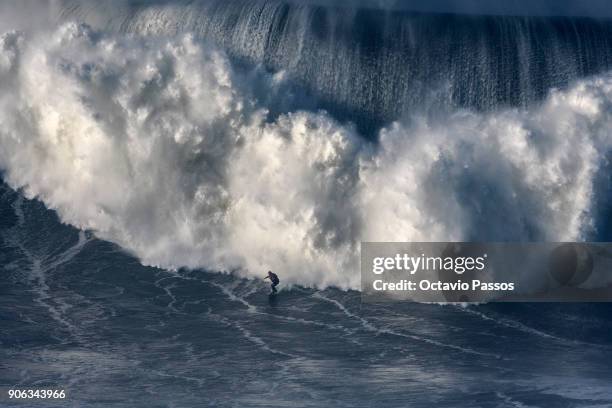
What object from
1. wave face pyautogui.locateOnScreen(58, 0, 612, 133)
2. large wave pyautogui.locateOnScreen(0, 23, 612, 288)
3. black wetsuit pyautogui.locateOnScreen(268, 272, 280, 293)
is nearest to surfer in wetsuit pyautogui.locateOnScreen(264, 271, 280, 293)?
black wetsuit pyautogui.locateOnScreen(268, 272, 280, 293)

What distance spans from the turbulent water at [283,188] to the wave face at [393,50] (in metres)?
0.06

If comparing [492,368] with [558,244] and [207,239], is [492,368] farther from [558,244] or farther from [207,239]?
[207,239]

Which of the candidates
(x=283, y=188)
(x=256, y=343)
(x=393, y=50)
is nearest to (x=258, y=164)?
(x=283, y=188)

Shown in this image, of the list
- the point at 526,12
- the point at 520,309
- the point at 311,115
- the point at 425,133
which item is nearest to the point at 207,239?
the point at 311,115

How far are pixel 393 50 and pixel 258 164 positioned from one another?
4.97 metres

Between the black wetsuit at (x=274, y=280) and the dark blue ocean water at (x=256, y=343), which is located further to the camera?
the black wetsuit at (x=274, y=280)

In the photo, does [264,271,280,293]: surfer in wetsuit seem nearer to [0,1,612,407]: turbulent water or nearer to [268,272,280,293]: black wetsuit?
[268,272,280,293]: black wetsuit

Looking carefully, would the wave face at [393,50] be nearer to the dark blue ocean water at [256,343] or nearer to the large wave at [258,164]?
the large wave at [258,164]

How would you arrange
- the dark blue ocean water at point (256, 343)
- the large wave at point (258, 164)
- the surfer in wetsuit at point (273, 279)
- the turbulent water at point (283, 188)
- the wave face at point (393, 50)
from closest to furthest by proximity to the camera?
the dark blue ocean water at point (256, 343) → the turbulent water at point (283, 188) → the surfer in wetsuit at point (273, 279) → the large wave at point (258, 164) → the wave face at point (393, 50)

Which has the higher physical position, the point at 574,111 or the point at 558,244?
the point at 574,111

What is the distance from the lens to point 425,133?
27.0 m

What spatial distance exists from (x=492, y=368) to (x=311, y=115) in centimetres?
868

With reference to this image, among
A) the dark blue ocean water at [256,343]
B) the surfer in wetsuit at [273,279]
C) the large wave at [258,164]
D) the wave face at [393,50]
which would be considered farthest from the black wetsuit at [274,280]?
the wave face at [393,50]

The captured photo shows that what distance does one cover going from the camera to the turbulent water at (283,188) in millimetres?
20766
